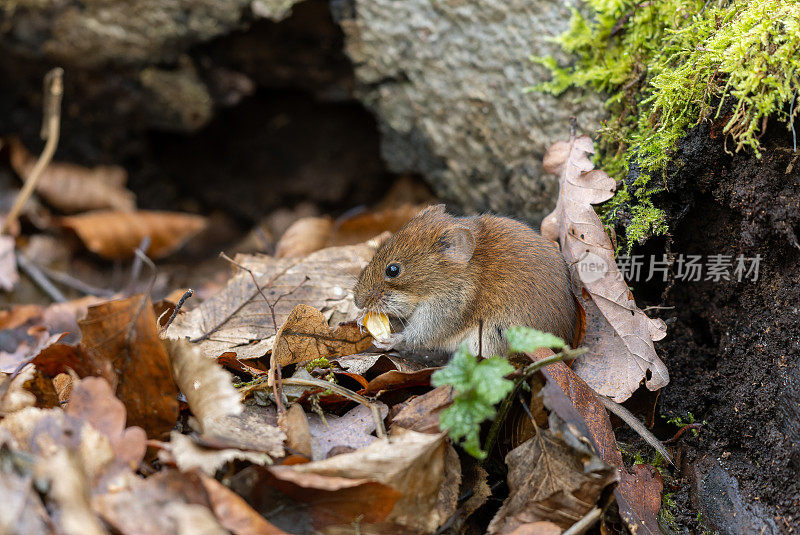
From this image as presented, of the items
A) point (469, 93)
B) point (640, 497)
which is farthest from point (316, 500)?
point (469, 93)

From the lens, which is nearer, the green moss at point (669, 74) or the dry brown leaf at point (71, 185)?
the green moss at point (669, 74)

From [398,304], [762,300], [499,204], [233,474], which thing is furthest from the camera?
[499,204]

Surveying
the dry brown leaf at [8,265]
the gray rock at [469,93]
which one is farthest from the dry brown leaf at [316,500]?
the dry brown leaf at [8,265]

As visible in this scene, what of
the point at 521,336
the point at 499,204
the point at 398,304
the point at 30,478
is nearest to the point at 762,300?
the point at 521,336

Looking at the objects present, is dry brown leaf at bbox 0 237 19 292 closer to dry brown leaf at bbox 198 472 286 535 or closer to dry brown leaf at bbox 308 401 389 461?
dry brown leaf at bbox 308 401 389 461

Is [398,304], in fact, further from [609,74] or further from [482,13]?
[482,13]

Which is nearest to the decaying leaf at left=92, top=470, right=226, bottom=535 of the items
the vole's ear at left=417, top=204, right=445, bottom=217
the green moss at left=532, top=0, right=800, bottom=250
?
the vole's ear at left=417, top=204, right=445, bottom=217

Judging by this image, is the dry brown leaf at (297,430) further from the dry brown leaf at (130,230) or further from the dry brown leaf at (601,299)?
the dry brown leaf at (130,230)
